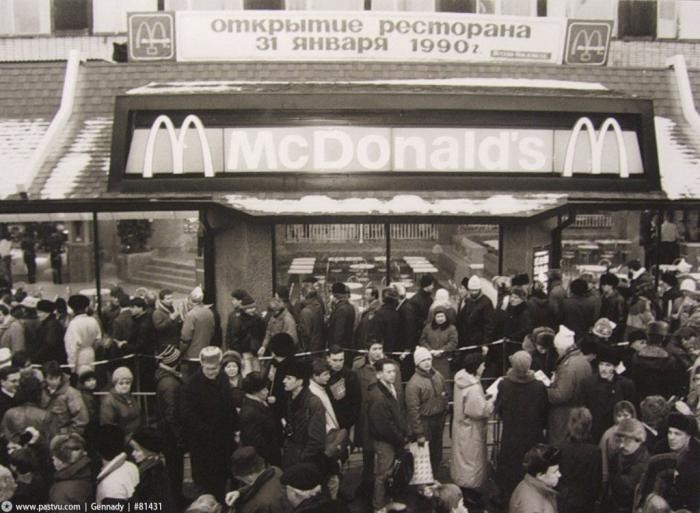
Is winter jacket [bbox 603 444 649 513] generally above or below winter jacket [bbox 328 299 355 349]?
below

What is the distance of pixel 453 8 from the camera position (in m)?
15.4

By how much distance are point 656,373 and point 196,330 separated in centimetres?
612

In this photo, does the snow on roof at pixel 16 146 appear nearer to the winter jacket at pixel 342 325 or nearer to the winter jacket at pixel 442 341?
the winter jacket at pixel 342 325

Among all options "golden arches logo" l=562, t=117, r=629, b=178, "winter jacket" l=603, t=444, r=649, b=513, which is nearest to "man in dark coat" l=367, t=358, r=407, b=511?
"winter jacket" l=603, t=444, r=649, b=513

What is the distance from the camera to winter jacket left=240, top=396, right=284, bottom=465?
663 cm

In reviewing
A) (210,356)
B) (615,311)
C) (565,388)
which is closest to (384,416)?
(210,356)

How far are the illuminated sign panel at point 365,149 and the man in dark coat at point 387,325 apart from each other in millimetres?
2363

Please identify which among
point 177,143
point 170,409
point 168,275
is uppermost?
point 177,143

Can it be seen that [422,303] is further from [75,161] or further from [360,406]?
[75,161]

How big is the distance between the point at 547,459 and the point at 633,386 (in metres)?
2.52

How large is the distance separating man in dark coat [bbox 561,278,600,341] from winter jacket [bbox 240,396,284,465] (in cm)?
535

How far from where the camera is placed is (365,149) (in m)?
11.2

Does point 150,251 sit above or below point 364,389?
above

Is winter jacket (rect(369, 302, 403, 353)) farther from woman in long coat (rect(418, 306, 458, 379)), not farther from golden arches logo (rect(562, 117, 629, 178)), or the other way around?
golden arches logo (rect(562, 117, 629, 178))
